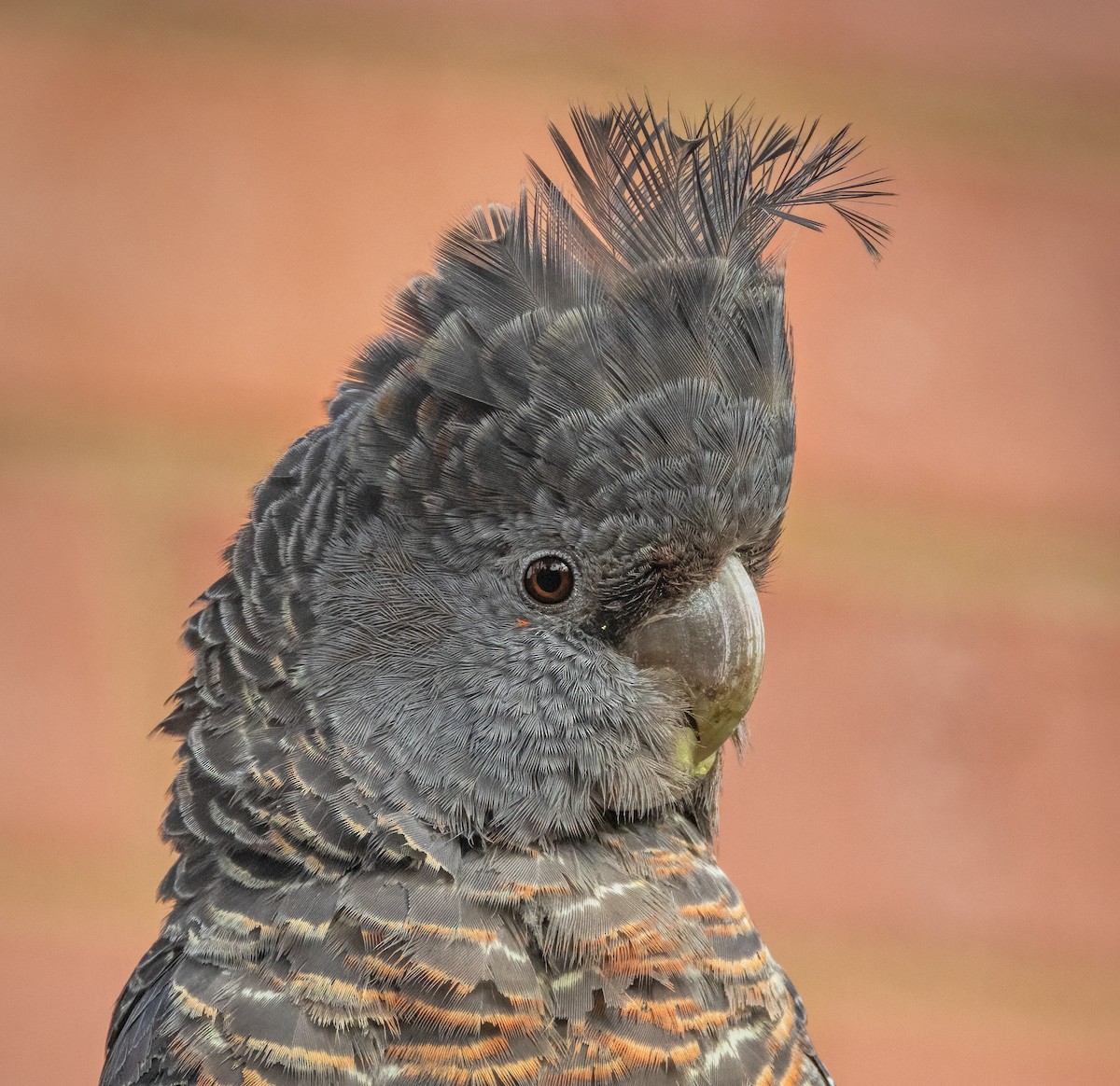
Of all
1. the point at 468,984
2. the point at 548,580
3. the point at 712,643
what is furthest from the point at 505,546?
the point at 468,984

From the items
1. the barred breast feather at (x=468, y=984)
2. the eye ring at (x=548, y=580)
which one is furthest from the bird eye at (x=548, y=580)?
the barred breast feather at (x=468, y=984)

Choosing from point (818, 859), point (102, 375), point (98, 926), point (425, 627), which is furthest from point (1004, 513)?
point (98, 926)

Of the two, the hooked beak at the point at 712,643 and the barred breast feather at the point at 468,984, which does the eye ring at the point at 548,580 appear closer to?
the hooked beak at the point at 712,643

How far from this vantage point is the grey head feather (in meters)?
0.73

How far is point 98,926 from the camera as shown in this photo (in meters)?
1.46

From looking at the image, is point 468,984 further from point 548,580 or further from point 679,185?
point 679,185

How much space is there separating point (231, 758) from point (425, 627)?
14 centimetres

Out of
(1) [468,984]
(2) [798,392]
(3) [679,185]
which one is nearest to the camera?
(1) [468,984]

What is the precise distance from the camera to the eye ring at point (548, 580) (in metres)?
0.76

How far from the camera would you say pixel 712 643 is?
76cm

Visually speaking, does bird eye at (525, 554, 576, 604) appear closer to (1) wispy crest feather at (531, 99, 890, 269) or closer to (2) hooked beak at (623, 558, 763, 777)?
(2) hooked beak at (623, 558, 763, 777)

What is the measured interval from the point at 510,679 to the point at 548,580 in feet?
0.21

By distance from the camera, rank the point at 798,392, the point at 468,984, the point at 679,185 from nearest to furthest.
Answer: the point at 468,984
the point at 679,185
the point at 798,392

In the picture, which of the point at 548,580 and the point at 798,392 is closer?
the point at 548,580
